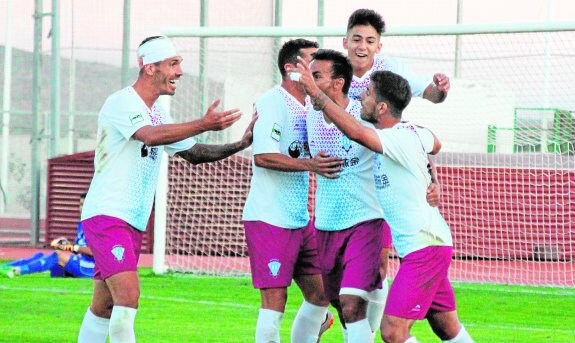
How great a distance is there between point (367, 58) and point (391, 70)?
0.58 ft

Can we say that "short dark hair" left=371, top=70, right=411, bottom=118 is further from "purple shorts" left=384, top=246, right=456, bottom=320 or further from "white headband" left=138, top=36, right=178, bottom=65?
"white headband" left=138, top=36, right=178, bottom=65

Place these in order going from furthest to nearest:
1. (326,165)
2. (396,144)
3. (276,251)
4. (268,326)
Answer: (276,251)
(268,326)
(326,165)
(396,144)

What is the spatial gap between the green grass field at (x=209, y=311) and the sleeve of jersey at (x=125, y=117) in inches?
115

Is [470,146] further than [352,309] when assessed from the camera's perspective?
Yes

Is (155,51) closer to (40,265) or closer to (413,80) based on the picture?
(413,80)

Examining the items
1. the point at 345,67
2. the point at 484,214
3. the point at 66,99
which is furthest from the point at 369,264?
the point at 66,99

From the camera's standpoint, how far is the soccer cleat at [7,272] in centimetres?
1631

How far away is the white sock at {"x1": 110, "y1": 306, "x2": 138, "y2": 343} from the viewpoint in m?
7.80

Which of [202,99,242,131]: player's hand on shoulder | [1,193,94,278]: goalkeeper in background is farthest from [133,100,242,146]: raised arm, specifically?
[1,193,94,278]: goalkeeper in background

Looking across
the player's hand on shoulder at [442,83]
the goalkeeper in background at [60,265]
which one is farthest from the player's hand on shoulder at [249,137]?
the goalkeeper in background at [60,265]

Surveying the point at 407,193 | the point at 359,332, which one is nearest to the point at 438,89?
the point at 407,193

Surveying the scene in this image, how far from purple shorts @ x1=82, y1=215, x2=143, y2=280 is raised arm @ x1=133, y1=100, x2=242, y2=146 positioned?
56cm

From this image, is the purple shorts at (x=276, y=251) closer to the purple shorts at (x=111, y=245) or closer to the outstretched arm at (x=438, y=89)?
the purple shorts at (x=111, y=245)

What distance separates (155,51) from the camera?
8227 mm
